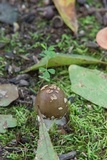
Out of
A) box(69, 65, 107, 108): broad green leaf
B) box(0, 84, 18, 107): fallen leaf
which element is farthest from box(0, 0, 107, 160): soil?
box(69, 65, 107, 108): broad green leaf

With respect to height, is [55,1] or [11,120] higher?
[55,1]

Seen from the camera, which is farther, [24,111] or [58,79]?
[58,79]

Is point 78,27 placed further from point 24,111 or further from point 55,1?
point 24,111

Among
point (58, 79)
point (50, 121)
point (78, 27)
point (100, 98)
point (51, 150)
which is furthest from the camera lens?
point (78, 27)

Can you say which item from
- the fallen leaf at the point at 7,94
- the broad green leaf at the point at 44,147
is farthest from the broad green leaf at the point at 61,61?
the broad green leaf at the point at 44,147

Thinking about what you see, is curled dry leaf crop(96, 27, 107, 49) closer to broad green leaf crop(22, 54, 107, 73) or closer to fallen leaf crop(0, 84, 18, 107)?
broad green leaf crop(22, 54, 107, 73)

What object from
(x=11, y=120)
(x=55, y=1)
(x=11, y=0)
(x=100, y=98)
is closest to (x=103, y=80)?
(x=100, y=98)

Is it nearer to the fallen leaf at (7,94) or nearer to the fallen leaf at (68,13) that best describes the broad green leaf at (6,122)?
the fallen leaf at (7,94)
